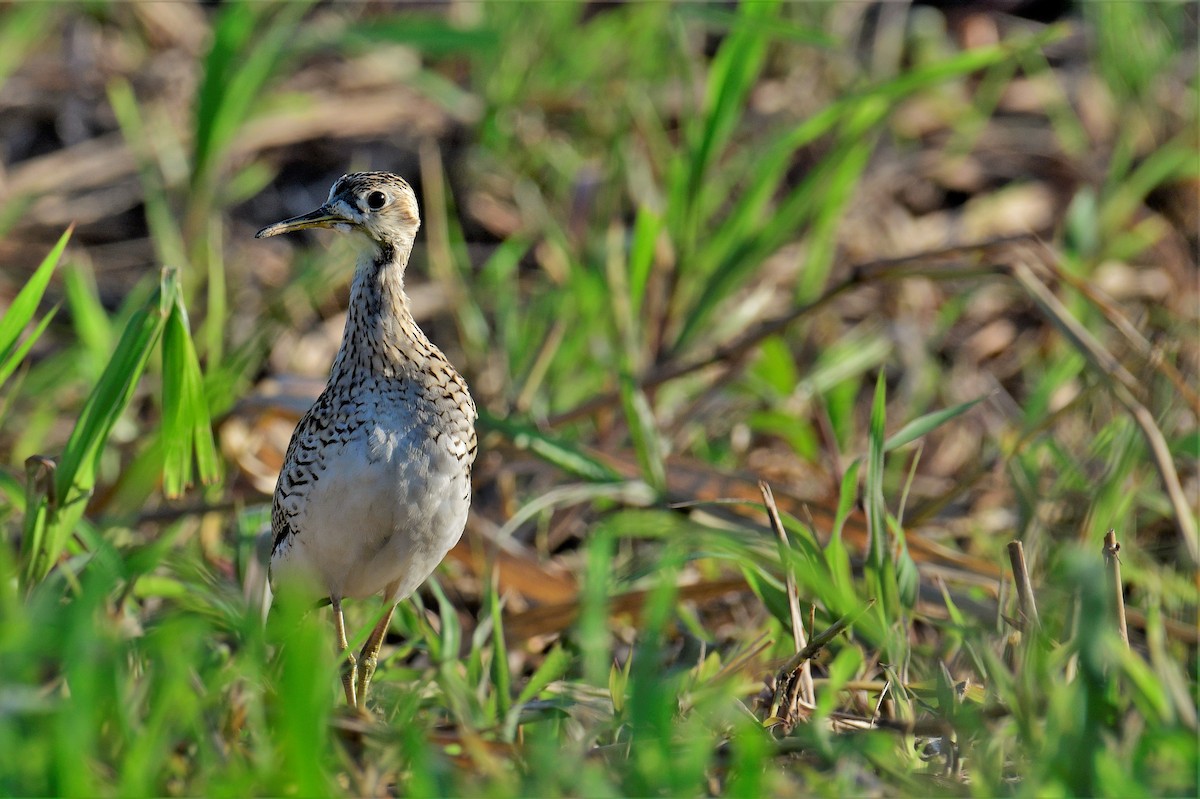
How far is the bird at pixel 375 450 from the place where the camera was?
3283mm

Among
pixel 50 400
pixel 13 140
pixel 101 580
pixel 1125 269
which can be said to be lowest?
pixel 1125 269

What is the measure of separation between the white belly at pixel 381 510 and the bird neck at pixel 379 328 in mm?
185

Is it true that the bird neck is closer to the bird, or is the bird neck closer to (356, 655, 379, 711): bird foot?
the bird

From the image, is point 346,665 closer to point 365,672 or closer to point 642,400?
point 365,672

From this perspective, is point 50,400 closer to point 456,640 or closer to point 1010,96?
point 456,640

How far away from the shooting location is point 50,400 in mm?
5117

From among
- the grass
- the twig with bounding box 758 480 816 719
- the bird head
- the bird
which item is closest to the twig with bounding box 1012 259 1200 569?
the grass

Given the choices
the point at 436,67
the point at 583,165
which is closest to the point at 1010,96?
the point at 583,165

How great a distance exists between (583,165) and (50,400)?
252cm

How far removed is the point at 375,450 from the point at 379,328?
320mm

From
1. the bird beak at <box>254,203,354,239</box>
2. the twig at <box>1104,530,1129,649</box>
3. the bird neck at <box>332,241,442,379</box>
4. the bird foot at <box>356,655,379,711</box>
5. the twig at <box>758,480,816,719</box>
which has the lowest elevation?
the bird foot at <box>356,655,379,711</box>

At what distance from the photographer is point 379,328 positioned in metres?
3.42

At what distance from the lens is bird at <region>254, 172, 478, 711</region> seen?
129 inches

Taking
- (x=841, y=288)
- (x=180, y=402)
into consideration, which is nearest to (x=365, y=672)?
(x=180, y=402)
